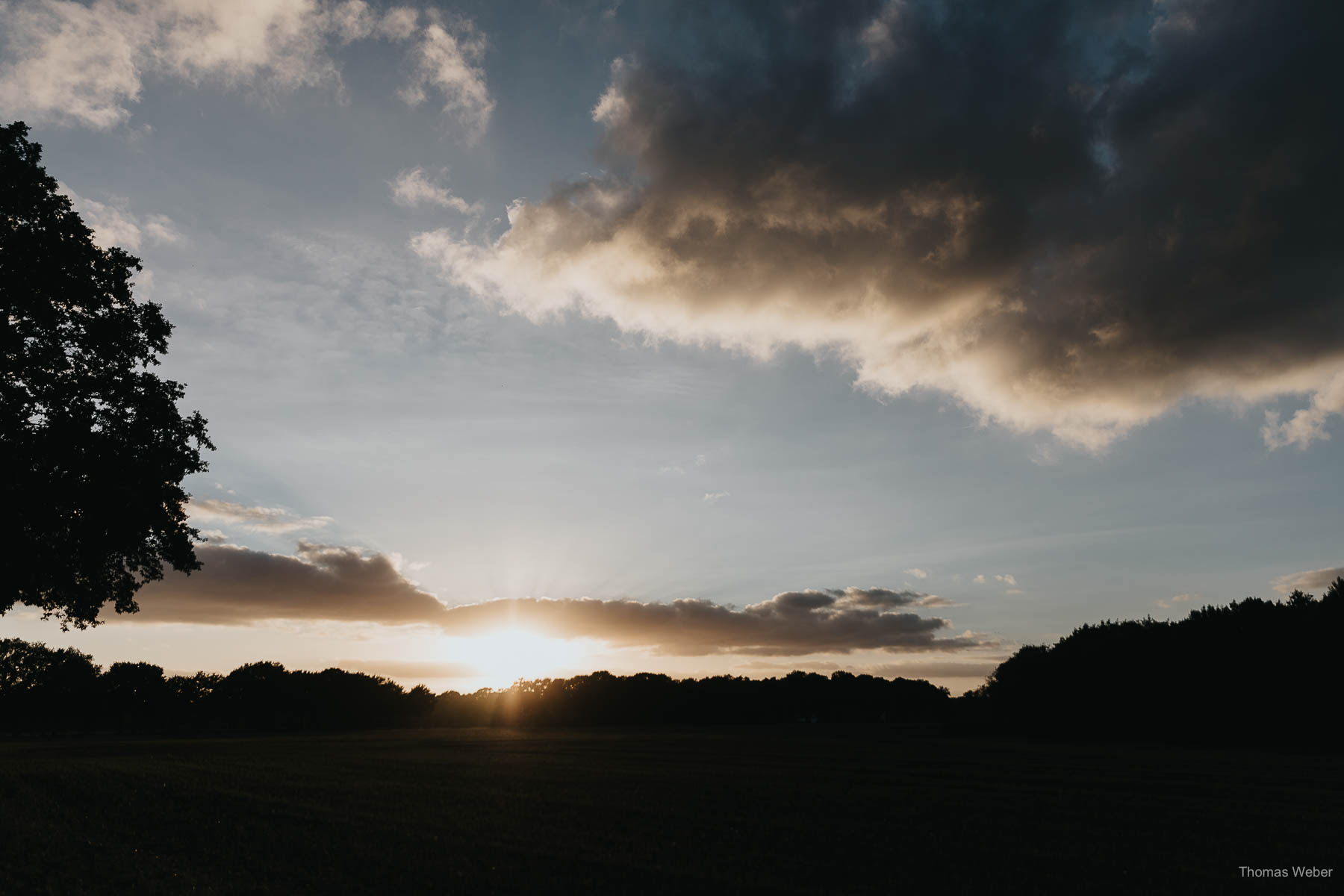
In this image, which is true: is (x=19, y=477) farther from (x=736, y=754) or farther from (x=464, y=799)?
(x=736, y=754)

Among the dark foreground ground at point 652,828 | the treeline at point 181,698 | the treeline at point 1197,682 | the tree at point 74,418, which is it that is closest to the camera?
the dark foreground ground at point 652,828

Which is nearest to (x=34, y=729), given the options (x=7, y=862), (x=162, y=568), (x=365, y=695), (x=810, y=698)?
(x=365, y=695)

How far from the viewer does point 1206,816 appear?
26.4m

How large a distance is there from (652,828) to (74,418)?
83.0ft

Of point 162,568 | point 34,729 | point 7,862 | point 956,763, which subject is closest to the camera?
point 7,862

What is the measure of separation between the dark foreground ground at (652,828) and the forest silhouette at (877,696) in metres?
52.7

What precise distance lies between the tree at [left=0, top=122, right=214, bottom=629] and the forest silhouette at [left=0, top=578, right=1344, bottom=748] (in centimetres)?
9279

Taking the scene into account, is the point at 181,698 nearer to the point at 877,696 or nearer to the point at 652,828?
the point at 877,696

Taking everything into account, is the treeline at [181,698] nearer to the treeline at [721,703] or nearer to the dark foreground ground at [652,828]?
the treeline at [721,703]

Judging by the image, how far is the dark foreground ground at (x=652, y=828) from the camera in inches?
706

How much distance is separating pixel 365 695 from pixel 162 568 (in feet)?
554

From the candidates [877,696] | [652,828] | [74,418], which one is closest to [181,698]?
[877,696]

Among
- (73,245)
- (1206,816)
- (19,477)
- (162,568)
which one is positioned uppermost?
(73,245)

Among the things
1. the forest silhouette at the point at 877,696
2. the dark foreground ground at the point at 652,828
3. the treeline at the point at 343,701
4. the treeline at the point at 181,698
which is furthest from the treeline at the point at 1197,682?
the treeline at the point at 181,698
